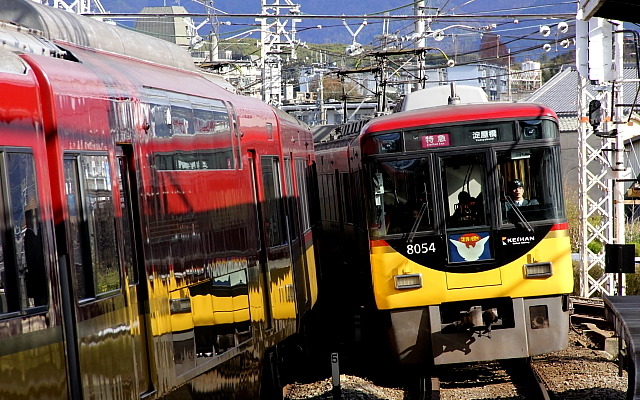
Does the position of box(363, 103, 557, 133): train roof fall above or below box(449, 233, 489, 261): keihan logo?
above

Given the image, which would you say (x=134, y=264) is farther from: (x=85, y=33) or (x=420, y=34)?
(x=420, y=34)

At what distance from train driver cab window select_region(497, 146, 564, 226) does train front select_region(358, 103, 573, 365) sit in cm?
1

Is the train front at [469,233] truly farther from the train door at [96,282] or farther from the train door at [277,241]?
the train door at [96,282]

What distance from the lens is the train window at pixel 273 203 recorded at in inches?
389

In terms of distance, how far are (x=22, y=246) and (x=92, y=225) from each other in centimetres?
76

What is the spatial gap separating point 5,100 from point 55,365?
4.40ft

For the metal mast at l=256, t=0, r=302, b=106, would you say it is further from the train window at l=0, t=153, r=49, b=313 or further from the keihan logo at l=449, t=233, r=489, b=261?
the train window at l=0, t=153, r=49, b=313

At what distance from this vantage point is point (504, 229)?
10.8 metres

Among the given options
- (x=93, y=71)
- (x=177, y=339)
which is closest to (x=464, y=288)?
(x=177, y=339)

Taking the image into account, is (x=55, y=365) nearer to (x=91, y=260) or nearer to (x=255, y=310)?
(x=91, y=260)

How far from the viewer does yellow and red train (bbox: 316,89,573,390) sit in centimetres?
1082

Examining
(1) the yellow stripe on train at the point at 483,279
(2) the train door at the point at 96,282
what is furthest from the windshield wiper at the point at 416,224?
(2) the train door at the point at 96,282

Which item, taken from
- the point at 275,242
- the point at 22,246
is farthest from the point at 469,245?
the point at 22,246

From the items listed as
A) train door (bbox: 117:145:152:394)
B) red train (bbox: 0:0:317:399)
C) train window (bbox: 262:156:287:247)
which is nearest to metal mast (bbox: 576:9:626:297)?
train window (bbox: 262:156:287:247)
